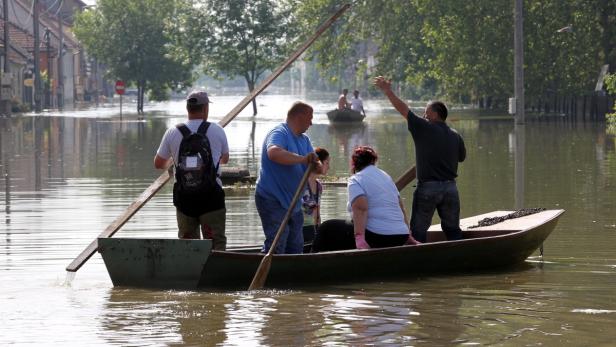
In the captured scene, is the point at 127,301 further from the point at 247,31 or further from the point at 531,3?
the point at 247,31

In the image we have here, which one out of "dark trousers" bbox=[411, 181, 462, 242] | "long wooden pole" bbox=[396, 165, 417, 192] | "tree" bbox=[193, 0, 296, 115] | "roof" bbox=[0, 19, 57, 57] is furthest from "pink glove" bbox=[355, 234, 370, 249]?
"roof" bbox=[0, 19, 57, 57]

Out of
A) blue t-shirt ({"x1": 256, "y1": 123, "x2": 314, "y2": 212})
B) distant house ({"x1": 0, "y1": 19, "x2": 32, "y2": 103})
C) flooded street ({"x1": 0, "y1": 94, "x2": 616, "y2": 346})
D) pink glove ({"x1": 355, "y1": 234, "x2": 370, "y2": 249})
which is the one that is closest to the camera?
flooded street ({"x1": 0, "y1": 94, "x2": 616, "y2": 346})

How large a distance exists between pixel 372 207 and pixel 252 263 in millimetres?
1281

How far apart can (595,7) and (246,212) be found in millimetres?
38315

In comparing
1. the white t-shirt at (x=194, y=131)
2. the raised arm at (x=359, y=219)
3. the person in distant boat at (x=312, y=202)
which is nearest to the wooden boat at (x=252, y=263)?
the raised arm at (x=359, y=219)

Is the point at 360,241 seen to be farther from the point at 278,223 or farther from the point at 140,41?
the point at 140,41

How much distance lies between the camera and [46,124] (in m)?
58.4

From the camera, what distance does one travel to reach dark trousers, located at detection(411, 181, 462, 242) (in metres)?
13.5

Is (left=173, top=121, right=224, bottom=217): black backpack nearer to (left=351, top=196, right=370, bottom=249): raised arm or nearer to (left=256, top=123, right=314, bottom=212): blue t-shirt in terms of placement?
(left=256, top=123, right=314, bottom=212): blue t-shirt

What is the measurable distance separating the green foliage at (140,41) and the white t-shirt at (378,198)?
73.7 metres

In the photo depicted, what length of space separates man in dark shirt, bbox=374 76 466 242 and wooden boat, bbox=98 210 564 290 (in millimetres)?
583

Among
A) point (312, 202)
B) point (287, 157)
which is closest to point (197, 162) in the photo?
point (287, 157)

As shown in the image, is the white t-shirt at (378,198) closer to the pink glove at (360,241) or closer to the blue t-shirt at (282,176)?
the pink glove at (360,241)

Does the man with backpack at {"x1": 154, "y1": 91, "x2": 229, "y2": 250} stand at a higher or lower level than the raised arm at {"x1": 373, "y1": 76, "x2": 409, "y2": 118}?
lower
